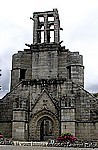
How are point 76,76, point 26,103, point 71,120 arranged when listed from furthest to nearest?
1. point 76,76
2. point 26,103
3. point 71,120

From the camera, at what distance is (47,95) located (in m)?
33.6

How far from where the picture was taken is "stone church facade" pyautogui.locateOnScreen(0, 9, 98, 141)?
32.7m

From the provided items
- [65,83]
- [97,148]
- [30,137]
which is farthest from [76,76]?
[97,148]

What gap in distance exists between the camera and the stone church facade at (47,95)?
107 ft

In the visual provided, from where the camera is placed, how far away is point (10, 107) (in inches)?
1394

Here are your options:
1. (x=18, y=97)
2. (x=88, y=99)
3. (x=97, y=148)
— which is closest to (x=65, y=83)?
(x=88, y=99)

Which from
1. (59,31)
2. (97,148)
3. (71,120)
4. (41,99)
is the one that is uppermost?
(59,31)

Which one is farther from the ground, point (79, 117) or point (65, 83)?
point (65, 83)

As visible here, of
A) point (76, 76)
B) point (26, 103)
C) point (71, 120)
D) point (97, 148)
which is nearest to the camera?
point (97, 148)

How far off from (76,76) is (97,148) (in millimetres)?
16178

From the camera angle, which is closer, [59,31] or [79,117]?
[79,117]

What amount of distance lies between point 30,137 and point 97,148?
34.3 ft

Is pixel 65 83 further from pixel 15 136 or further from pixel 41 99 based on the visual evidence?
pixel 15 136

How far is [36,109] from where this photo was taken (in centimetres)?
3359
